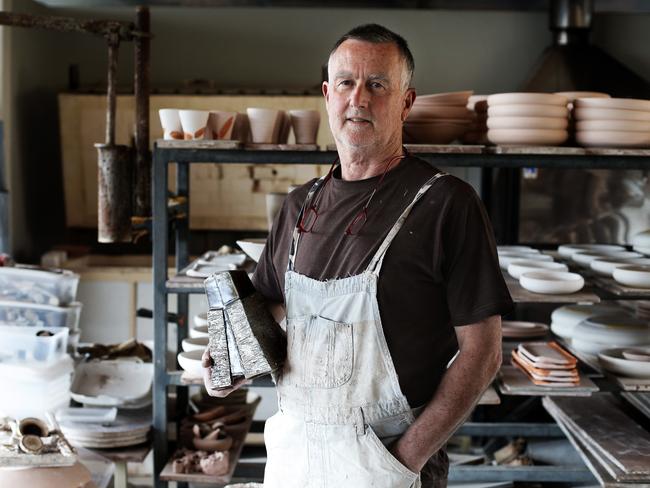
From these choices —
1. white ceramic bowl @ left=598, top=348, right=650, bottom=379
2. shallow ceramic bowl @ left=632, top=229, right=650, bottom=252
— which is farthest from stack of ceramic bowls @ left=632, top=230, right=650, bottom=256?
white ceramic bowl @ left=598, top=348, right=650, bottom=379

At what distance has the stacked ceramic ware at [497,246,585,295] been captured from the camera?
3326mm

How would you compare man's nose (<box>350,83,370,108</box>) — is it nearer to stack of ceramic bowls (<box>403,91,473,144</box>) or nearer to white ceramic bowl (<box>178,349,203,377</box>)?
Result: stack of ceramic bowls (<box>403,91,473,144</box>)

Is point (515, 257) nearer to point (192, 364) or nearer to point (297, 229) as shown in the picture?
point (192, 364)

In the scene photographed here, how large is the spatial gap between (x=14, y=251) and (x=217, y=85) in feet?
6.54

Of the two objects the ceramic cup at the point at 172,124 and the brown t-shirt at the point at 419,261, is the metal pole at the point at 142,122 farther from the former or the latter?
the brown t-shirt at the point at 419,261

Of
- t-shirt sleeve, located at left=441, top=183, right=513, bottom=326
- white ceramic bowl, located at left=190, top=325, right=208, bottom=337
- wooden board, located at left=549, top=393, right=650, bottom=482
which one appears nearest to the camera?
t-shirt sleeve, located at left=441, top=183, right=513, bottom=326

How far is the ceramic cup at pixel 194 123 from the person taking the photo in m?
3.28

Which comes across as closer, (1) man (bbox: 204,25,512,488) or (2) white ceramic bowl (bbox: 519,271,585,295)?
(1) man (bbox: 204,25,512,488)

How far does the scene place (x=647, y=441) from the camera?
344 cm

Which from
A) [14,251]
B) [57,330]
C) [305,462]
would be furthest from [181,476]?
[14,251]

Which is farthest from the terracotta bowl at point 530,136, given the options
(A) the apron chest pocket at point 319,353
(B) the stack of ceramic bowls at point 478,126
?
(A) the apron chest pocket at point 319,353

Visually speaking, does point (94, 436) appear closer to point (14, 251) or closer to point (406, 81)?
point (406, 81)

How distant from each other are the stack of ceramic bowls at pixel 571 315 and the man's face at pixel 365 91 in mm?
2371

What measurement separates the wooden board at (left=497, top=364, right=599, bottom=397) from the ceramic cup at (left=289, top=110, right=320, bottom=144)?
4.26ft
